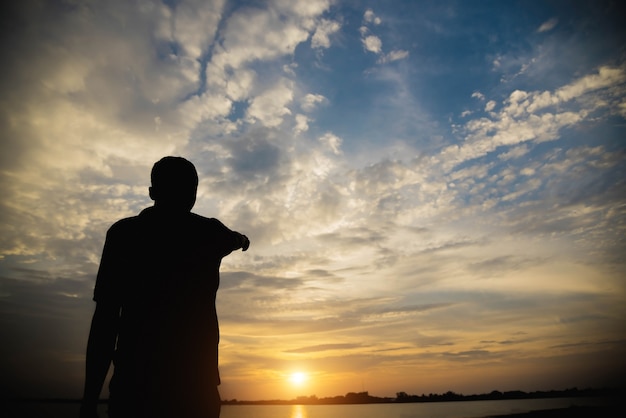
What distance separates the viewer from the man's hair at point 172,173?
2.22m

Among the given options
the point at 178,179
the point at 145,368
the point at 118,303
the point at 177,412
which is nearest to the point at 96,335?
the point at 118,303

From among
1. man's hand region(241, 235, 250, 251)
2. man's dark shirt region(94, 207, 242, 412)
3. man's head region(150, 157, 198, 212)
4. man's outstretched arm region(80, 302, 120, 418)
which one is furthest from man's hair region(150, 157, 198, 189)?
man's outstretched arm region(80, 302, 120, 418)

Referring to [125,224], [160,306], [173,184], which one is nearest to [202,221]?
[173,184]

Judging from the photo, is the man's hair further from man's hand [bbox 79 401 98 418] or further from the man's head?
man's hand [bbox 79 401 98 418]

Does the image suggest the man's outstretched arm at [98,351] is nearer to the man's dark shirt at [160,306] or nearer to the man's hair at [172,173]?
the man's dark shirt at [160,306]


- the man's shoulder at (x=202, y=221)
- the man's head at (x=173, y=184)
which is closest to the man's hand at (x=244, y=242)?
the man's shoulder at (x=202, y=221)

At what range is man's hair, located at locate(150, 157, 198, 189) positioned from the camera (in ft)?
7.30

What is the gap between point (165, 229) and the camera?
215cm

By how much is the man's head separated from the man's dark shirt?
0.25 feet

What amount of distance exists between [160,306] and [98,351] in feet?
1.22

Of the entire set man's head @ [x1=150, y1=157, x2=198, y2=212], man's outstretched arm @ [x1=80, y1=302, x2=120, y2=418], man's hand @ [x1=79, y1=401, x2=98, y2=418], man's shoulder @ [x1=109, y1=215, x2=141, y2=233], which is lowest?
man's hand @ [x1=79, y1=401, x2=98, y2=418]

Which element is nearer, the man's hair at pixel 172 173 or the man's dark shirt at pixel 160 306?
the man's dark shirt at pixel 160 306

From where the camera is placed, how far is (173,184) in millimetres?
2229

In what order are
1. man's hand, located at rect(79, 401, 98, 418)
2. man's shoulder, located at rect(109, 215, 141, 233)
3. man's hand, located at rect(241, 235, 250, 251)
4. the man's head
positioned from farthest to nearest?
1. man's hand, located at rect(241, 235, 250, 251)
2. the man's head
3. man's shoulder, located at rect(109, 215, 141, 233)
4. man's hand, located at rect(79, 401, 98, 418)
